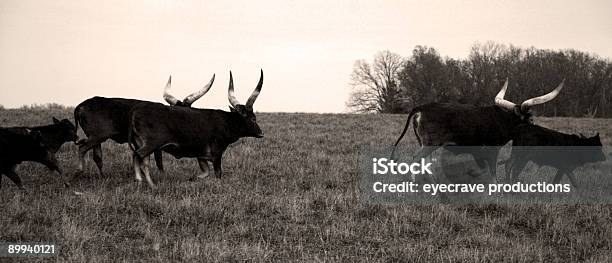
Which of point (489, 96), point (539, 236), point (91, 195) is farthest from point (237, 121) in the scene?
point (489, 96)

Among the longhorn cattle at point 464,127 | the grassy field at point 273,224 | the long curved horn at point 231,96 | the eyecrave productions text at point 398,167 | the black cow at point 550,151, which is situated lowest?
the grassy field at point 273,224

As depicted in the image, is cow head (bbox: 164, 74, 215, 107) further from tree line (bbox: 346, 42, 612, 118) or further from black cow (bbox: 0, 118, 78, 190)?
tree line (bbox: 346, 42, 612, 118)

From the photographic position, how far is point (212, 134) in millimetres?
9914

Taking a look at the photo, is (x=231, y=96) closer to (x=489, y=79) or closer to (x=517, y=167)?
(x=517, y=167)

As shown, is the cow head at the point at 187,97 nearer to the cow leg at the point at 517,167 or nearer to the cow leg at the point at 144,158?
the cow leg at the point at 144,158

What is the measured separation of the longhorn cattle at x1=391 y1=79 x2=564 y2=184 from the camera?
369 inches

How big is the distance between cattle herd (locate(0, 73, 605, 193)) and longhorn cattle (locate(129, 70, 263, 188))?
0.02 metres

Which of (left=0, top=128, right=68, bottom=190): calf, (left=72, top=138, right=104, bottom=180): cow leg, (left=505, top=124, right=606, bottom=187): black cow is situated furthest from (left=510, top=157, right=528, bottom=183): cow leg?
(left=0, top=128, right=68, bottom=190): calf

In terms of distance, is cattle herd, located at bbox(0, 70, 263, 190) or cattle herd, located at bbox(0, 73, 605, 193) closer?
cattle herd, located at bbox(0, 70, 263, 190)

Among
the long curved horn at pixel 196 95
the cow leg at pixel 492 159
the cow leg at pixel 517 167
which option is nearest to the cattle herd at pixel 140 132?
the long curved horn at pixel 196 95

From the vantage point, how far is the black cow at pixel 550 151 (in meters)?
9.81

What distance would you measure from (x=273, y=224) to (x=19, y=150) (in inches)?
171

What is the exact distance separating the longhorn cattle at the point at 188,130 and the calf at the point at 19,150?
133 centimetres

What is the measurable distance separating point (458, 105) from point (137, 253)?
6.18 metres
